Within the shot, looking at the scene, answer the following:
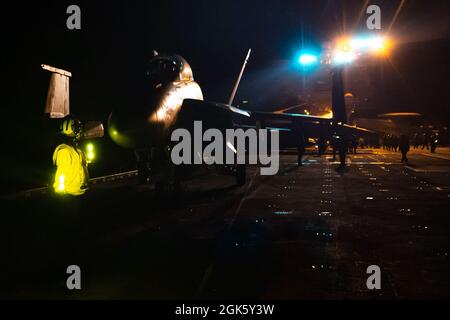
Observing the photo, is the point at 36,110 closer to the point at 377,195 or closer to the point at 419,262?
the point at 377,195

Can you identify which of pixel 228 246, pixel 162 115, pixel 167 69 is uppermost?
pixel 167 69

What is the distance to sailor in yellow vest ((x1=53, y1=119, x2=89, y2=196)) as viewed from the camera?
6.71m

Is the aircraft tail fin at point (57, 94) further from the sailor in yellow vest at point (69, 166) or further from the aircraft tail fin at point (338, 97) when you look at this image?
the aircraft tail fin at point (338, 97)

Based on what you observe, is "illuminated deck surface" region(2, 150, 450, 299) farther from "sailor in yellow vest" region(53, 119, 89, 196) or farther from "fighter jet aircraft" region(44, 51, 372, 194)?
"fighter jet aircraft" region(44, 51, 372, 194)

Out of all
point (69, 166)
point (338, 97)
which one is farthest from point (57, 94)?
point (338, 97)

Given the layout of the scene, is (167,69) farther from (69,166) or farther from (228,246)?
(69,166)

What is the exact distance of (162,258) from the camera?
7.06m

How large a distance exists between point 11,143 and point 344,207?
15.1 meters

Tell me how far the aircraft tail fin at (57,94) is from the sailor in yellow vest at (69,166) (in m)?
5.09

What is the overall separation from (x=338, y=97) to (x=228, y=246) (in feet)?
99.4

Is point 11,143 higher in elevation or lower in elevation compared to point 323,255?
higher

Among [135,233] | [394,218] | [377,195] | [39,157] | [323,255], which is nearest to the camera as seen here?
[323,255]

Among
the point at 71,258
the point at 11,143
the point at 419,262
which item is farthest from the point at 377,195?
the point at 11,143

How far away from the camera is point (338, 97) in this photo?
1422 inches
